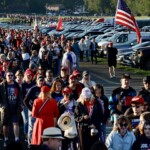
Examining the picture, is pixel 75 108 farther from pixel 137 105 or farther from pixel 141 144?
pixel 141 144

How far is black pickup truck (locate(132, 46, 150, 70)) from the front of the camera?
96.0ft

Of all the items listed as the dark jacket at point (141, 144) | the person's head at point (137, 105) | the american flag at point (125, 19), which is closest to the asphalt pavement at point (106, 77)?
the american flag at point (125, 19)

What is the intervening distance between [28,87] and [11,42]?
2346 cm

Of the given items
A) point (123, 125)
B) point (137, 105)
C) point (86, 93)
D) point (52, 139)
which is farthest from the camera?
point (86, 93)

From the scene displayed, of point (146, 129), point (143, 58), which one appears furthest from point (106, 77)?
point (146, 129)

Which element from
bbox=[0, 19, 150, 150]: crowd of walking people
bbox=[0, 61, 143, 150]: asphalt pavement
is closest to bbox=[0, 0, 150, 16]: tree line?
bbox=[0, 61, 143, 150]: asphalt pavement

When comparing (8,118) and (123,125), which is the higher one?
(123,125)

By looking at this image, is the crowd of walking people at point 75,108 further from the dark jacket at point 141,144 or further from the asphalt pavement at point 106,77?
the asphalt pavement at point 106,77

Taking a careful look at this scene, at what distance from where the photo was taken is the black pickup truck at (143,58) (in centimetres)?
2927

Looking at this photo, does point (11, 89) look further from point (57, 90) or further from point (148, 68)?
point (148, 68)

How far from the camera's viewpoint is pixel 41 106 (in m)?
11.6

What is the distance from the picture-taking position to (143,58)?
29359 mm

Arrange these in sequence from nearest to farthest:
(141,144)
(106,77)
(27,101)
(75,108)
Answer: (141,144) → (75,108) → (27,101) → (106,77)

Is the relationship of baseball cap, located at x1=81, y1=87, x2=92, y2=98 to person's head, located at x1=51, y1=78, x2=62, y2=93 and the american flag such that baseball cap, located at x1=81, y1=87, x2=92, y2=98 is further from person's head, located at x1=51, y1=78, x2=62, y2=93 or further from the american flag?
the american flag
